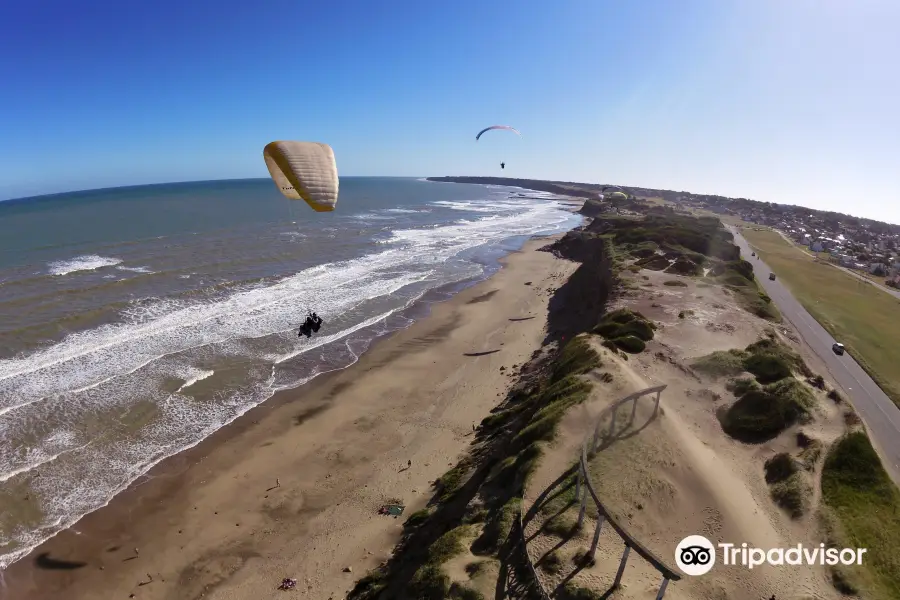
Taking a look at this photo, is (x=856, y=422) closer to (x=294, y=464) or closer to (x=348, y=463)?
(x=348, y=463)

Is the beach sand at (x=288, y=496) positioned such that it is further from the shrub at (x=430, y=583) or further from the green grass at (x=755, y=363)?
the green grass at (x=755, y=363)

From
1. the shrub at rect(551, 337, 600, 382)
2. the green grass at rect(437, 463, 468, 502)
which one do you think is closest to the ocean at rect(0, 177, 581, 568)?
the green grass at rect(437, 463, 468, 502)

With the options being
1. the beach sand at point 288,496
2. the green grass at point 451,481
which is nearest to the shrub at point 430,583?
the beach sand at point 288,496

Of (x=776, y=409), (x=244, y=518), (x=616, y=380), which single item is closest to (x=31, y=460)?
(x=244, y=518)

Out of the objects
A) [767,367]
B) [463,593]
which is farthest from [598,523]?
[767,367]

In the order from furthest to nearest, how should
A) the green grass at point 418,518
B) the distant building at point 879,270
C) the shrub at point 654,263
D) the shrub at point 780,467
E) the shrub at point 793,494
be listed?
the distant building at point 879,270, the shrub at point 654,263, the green grass at point 418,518, the shrub at point 780,467, the shrub at point 793,494

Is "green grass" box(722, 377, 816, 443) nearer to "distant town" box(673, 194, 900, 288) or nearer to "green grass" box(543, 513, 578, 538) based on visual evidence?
"green grass" box(543, 513, 578, 538)
